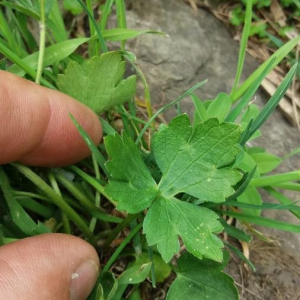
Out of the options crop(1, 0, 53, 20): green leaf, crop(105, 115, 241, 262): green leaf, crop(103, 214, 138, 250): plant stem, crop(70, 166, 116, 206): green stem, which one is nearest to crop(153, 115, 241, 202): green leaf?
crop(105, 115, 241, 262): green leaf

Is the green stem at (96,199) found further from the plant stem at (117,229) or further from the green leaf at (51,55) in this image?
the green leaf at (51,55)

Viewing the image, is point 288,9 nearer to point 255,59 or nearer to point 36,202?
point 255,59

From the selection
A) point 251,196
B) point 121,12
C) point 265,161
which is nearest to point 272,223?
point 251,196

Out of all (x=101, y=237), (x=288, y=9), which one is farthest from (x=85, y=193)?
(x=288, y=9)

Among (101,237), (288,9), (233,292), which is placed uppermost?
(288,9)

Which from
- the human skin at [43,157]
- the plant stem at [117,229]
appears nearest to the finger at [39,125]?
the human skin at [43,157]
